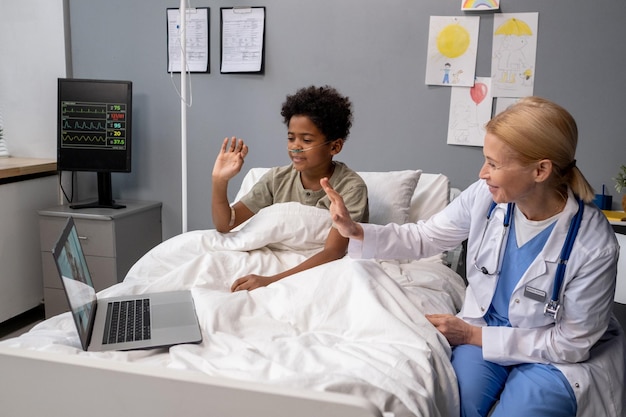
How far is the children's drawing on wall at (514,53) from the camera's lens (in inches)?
97.5

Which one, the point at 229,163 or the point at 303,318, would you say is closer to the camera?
the point at 303,318

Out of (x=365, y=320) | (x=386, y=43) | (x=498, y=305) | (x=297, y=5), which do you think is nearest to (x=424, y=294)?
(x=498, y=305)

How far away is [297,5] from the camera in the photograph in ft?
9.04

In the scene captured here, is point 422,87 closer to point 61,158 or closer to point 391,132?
point 391,132

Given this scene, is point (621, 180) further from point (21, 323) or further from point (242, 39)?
point (21, 323)

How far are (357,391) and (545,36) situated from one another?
82.7 inches

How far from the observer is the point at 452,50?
258cm

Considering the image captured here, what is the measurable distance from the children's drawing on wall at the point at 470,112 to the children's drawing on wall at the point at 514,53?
0.20 feet

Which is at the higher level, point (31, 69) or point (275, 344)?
point (31, 69)

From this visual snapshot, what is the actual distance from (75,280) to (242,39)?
1.88 meters

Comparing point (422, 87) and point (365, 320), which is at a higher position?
point (422, 87)

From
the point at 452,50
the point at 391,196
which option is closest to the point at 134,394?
the point at 391,196

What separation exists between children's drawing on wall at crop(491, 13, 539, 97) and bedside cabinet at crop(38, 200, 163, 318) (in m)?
1.91

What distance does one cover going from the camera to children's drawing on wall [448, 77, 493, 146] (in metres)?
2.57
